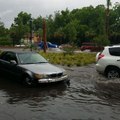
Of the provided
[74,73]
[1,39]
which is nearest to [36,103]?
[74,73]

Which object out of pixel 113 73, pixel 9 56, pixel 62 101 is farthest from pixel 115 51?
pixel 62 101

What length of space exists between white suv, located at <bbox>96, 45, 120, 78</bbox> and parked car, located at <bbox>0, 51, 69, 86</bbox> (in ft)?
7.66

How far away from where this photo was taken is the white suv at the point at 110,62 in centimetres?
1426

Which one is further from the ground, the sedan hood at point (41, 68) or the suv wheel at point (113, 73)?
the sedan hood at point (41, 68)

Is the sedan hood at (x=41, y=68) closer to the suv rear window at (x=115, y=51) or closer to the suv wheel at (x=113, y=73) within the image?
the suv wheel at (x=113, y=73)

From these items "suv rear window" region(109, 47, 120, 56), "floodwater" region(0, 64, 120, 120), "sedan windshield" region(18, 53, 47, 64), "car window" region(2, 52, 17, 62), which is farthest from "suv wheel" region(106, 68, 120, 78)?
"car window" region(2, 52, 17, 62)

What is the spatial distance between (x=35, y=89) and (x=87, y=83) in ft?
8.76

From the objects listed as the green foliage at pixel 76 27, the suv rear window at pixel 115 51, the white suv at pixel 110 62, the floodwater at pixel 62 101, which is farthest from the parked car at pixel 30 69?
the green foliage at pixel 76 27

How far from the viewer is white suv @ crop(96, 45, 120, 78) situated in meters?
14.3

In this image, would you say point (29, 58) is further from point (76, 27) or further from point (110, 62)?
point (76, 27)

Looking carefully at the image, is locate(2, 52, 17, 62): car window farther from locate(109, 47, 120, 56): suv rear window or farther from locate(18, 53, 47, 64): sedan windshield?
locate(109, 47, 120, 56): suv rear window

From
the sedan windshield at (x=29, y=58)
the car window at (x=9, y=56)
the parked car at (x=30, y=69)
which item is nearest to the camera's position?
the parked car at (x=30, y=69)

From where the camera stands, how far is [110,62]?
14.4 metres

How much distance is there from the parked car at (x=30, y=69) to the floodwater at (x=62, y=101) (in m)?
0.37
